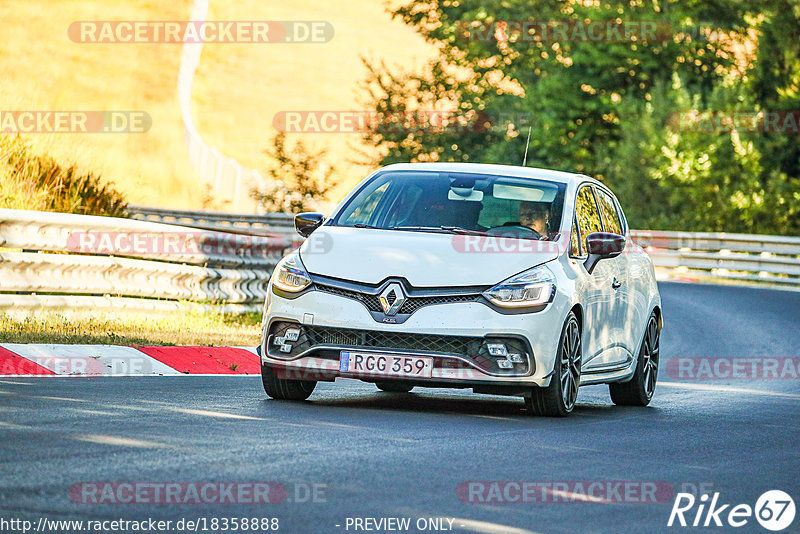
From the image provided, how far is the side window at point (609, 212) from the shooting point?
11774mm

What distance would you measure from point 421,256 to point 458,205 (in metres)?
1.10

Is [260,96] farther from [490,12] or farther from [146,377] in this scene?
[146,377]

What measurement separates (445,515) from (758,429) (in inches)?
184

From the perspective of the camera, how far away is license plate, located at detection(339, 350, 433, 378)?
9.21 metres

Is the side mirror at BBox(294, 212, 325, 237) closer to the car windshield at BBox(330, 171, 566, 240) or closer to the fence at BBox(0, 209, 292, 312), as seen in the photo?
the car windshield at BBox(330, 171, 566, 240)

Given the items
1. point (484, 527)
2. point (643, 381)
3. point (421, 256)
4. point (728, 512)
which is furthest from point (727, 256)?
point (484, 527)

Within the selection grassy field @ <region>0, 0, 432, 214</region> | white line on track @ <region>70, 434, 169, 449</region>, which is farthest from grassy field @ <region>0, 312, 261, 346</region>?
grassy field @ <region>0, 0, 432, 214</region>

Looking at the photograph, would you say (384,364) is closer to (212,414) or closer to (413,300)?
(413,300)

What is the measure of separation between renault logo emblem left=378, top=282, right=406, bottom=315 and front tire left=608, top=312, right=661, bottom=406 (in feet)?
10.3

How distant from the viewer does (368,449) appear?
760 centimetres

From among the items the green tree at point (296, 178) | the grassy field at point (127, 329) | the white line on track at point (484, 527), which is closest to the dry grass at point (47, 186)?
the grassy field at point (127, 329)

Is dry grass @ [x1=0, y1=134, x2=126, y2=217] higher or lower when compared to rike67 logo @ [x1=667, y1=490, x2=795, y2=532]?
higher

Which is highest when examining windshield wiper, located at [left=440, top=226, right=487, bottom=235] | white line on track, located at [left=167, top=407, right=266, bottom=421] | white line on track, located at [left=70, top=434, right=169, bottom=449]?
windshield wiper, located at [left=440, top=226, right=487, bottom=235]

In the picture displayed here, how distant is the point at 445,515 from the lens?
6027 millimetres
